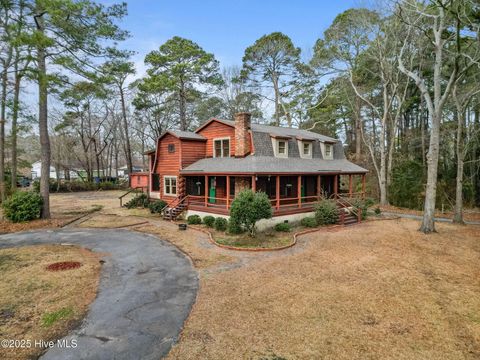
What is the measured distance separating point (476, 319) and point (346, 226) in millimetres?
10726

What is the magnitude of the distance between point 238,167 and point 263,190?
287 centimetres

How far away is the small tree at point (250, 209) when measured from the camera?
13.1 metres

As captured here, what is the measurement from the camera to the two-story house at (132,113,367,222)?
56.0 ft

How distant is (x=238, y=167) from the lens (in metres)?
16.4

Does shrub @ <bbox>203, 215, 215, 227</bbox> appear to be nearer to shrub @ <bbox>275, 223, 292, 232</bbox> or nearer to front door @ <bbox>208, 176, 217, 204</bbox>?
front door @ <bbox>208, 176, 217, 204</bbox>

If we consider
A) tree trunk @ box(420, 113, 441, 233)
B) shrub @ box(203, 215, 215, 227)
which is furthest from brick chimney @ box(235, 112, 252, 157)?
tree trunk @ box(420, 113, 441, 233)

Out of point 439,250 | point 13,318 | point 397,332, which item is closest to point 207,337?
point 397,332

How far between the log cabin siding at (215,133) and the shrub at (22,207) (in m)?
12.3

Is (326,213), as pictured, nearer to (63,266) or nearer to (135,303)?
(135,303)

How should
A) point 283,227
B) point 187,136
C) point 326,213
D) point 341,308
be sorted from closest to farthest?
point 341,308 → point 283,227 → point 326,213 → point 187,136

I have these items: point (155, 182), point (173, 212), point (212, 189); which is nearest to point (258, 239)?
point (212, 189)

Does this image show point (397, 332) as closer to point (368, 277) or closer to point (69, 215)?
point (368, 277)

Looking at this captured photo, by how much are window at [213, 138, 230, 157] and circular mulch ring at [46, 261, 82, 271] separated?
485 inches

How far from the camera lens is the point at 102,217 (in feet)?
66.0
